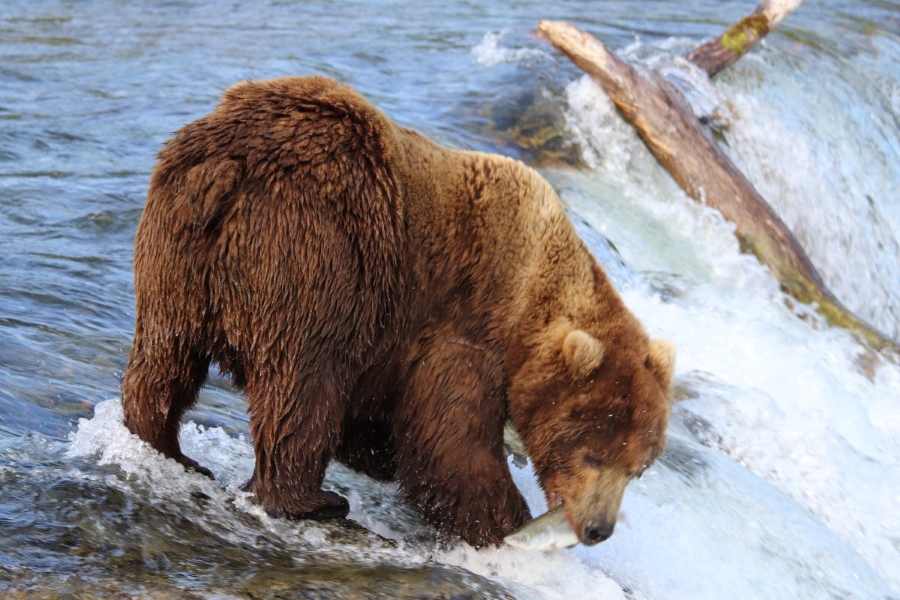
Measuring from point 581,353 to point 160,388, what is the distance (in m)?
1.61

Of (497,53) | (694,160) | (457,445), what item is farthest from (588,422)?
(497,53)

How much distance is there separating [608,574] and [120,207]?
4.54 metres

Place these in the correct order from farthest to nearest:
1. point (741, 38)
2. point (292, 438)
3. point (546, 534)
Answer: point (741, 38), point (546, 534), point (292, 438)

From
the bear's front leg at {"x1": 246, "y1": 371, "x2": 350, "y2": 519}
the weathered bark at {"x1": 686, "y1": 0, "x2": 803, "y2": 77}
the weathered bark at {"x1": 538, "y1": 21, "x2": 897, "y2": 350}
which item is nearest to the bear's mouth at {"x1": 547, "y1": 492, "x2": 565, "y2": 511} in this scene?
the bear's front leg at {"x1": 246, "y1": 371, "x2": 350, "y2": 519}

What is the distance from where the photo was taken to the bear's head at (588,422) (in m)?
4.62

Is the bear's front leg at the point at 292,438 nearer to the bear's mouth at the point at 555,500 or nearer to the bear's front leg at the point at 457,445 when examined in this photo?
the bear's front leg at the point at 457,445

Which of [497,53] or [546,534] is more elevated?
[497,53]

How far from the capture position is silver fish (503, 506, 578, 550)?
15.2 feet

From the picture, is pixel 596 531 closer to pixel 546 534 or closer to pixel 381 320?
pixel 546 534

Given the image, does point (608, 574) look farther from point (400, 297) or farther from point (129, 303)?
point (129, 303)

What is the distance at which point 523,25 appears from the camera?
49.7 ft

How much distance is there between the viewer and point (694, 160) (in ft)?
35.3

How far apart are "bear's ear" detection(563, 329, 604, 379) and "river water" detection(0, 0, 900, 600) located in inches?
32.4

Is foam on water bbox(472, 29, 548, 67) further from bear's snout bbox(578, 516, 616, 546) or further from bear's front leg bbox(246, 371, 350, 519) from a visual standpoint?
bear's front leg bbox(246, 371, 350, 519)
